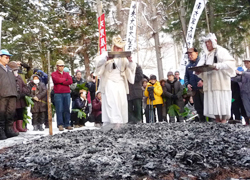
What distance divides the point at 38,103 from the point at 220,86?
502cm

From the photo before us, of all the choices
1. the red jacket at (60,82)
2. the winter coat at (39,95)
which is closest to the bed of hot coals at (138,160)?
the red jacket at (60,82)

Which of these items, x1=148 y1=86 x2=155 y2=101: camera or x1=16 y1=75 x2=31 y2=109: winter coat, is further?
x1=148 y1=86 x2=155 y2=101: camera

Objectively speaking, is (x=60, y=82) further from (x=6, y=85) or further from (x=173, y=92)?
(x=173, y=92)

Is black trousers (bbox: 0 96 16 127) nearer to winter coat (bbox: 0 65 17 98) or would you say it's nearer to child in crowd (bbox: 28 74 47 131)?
winter coat (bbox: 0 65 17 98)

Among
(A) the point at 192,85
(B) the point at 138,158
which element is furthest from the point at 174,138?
(A) the point at 192,85

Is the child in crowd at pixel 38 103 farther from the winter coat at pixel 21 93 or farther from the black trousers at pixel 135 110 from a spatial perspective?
the black trousers at pixel 135 110

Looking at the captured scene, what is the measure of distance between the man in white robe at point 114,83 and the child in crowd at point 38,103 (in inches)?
111

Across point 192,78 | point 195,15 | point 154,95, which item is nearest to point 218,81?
point 192,78

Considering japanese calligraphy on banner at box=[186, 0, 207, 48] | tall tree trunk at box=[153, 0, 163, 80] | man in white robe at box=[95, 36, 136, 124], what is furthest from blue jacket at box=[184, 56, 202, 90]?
tall tree trunk at box=[153, 0, 163, 80]

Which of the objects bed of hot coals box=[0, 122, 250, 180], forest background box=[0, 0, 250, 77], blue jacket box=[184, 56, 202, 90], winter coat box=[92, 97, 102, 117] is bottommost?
bed of hot coals box=[0, 122, 250, 180]

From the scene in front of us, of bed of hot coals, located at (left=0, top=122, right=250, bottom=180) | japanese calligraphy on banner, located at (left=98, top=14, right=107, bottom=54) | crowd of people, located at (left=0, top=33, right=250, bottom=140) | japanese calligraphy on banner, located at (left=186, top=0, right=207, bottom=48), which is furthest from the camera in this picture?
japanese calligraphy on banner, located at (left=186, top=0, right=207, bottom=48)

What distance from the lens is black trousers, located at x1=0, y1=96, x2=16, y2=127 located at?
598cm

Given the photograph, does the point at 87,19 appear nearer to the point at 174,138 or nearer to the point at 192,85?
the point at 192,85

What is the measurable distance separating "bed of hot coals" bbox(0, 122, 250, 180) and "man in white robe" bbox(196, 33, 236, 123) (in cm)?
146
